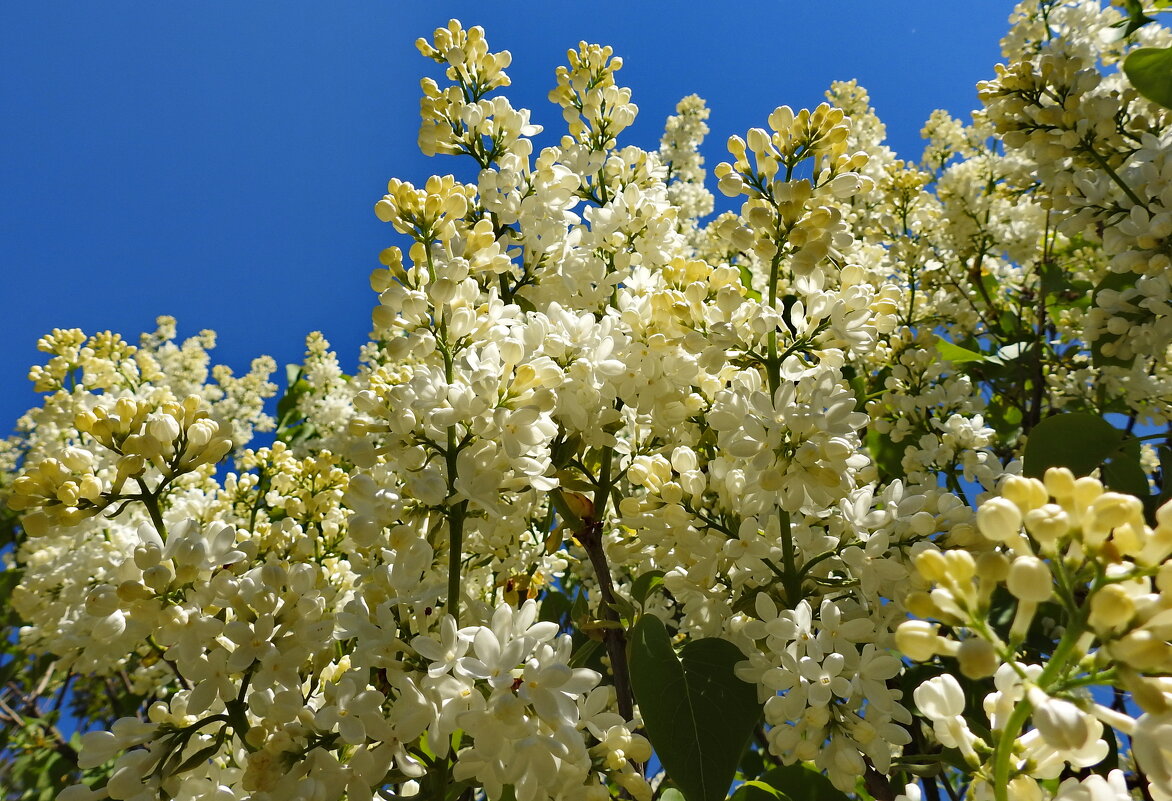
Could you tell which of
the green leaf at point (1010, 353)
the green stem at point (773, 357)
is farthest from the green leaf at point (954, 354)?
the green stem at point (773, 357)

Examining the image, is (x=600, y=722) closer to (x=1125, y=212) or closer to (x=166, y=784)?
(x=166, y=784)

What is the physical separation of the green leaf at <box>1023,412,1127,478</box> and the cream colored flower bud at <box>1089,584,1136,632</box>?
3.56 ft

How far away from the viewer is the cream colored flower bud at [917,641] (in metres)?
0.63

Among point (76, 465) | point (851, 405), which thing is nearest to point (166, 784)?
point (76, 465)

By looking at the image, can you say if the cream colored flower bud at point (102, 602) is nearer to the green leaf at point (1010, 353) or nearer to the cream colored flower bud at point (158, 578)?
the cream colored flower bud at point (158, 578)

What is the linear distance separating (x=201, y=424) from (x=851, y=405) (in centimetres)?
95

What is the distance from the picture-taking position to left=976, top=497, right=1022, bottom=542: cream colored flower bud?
615 millimetres

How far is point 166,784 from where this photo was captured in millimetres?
882

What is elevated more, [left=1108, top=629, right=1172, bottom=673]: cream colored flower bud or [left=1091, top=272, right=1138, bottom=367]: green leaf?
[left=1091, top=272, right=1138, bottom=367]: green leaf

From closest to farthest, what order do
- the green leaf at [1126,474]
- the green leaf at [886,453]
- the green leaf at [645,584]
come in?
the green leaf at [645,584] → the green leaf at [1126,474] → the green leaf at [886,453]

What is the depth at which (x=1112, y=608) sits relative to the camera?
1.78 ft

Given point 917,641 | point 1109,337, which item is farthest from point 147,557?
point 1109,337

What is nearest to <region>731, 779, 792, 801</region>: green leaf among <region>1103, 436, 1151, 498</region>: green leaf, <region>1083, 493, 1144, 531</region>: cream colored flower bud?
<region>1083, 493, 1144, 531</region>: cream colored flower bud

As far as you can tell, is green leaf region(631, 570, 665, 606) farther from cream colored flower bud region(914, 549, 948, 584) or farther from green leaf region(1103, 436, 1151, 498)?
green leaf region(1103, 436, 1151, 498)
